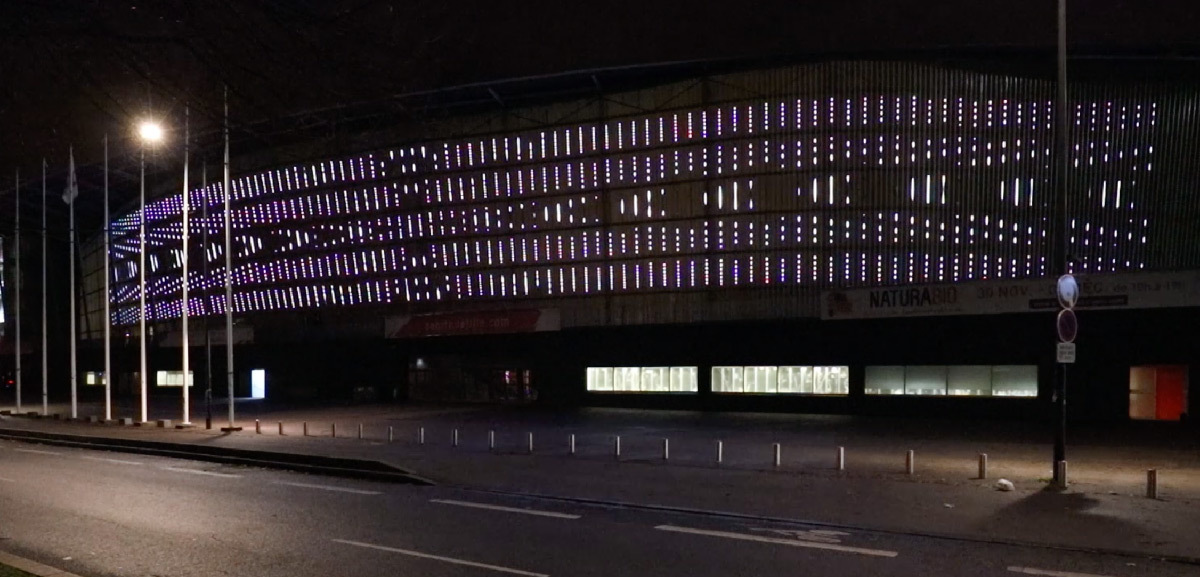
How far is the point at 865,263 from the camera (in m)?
36.8

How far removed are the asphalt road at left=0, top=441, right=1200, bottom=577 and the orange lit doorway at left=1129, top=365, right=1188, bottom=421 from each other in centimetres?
2392

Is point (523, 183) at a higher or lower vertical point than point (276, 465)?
higher

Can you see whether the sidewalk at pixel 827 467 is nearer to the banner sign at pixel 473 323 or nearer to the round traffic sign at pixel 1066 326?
the round traffic sign at pixel 1066 326

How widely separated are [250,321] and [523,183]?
2135 cm

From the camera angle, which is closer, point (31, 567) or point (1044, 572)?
point (31, 567)

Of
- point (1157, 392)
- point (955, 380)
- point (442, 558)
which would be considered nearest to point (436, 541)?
point (442, 558)

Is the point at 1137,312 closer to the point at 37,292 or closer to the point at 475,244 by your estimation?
the point at 475,244

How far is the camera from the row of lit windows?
107 ft

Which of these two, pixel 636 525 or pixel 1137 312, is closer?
pixel 636 525

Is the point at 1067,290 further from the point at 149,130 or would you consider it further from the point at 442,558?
the point at 149,130

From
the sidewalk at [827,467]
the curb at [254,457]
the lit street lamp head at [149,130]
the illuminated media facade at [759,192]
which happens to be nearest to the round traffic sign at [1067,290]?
the sidewalk at [827,467]

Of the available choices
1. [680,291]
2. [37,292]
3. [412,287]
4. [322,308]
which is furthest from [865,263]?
[37,292]

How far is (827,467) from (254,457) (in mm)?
12718

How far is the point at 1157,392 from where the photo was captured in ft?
103
